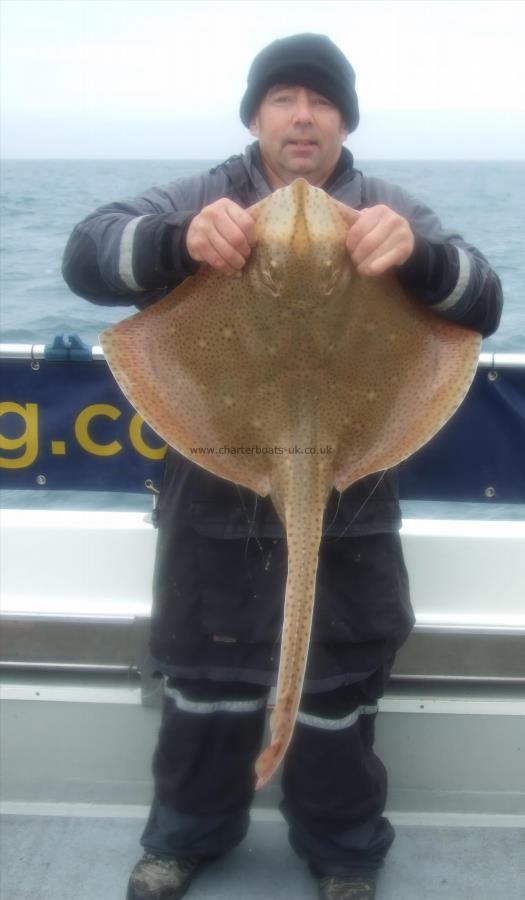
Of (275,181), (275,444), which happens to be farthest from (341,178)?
(275,444)

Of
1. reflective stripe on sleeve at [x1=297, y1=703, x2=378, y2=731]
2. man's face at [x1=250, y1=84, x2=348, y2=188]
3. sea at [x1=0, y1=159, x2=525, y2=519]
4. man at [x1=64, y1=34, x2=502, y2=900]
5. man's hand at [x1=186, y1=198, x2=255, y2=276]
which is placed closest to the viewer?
man's hand at [x1=186, y1=198, x2=255, y2=276]

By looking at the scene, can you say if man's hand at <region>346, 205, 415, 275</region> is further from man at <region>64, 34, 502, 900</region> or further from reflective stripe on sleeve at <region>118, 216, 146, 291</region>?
reflective stripe on sleeve at <region>118, 216, 146, 291</region>

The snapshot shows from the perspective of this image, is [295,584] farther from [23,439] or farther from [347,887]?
[23,439]

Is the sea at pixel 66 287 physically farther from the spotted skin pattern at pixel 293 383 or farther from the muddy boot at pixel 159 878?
the muddy boot at pixel 159 878

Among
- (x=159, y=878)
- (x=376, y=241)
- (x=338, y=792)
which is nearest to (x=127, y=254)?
(x=376, y=241)

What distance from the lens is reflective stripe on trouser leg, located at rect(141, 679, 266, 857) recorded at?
8.75ft

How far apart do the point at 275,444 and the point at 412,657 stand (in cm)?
137

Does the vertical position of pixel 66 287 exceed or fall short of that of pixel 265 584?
it exceeds it

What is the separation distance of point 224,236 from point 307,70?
0.77 metres

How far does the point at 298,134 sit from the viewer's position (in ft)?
7.78

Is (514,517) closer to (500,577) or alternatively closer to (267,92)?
(500,577)

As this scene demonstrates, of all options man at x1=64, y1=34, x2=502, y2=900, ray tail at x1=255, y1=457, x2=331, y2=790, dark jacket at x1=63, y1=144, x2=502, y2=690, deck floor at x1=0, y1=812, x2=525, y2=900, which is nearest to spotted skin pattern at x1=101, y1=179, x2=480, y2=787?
ray tail at x1=255, y1=457, x2=331, y2=790

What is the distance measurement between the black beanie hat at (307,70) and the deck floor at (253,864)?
233 cm

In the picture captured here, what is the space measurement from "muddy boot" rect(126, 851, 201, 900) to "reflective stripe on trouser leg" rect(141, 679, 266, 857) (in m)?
0.03
